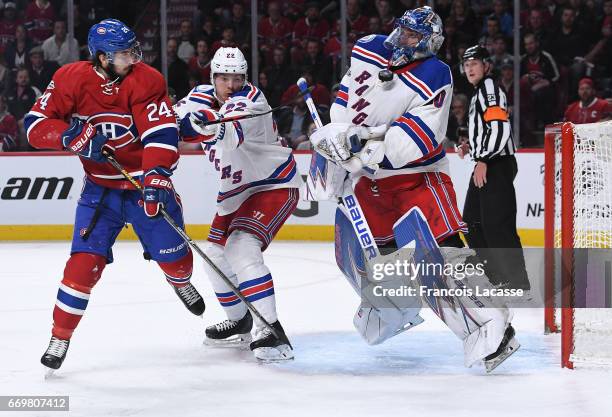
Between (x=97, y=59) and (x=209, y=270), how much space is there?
0.95 metres

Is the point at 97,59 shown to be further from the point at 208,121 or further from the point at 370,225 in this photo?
the point at 370,225

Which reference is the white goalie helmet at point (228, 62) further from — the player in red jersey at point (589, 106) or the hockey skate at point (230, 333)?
the player in red jersey at point (589, 106)

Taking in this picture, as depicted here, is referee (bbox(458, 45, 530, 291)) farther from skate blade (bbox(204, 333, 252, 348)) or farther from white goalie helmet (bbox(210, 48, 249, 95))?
white goalie helmet (bbox(210, 48, 249, 95))

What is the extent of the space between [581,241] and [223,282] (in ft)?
4.65

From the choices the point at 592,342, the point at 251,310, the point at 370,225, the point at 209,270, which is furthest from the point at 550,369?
the point at 209,270

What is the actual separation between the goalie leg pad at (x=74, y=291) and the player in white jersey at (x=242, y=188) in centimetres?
54

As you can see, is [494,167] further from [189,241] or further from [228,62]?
[189,241]

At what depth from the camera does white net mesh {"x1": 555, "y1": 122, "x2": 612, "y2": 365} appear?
405 centimetres

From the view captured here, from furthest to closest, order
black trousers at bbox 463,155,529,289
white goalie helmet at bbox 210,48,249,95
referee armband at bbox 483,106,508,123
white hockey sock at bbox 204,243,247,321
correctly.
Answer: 1. black trousers at bbox 463,155,529,289
2. referee armband at bbox 483,106,508,123
3. white hockey sock at bbox 204,243,247,321
4. white goalie helmet at bbox 210,48,249,95

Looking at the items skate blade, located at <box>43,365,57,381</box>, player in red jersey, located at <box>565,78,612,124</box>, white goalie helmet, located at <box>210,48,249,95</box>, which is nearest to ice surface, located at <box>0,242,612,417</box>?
skate blade, located at <box>43,365,57,381</box>

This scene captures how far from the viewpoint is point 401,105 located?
375 cm

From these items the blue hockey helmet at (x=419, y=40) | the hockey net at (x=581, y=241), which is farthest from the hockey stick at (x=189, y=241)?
the hockey net at (x=581, y=241)

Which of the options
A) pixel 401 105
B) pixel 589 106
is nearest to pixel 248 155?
pixel 401 105

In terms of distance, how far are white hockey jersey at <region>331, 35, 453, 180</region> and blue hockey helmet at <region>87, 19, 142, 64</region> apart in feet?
2.35
